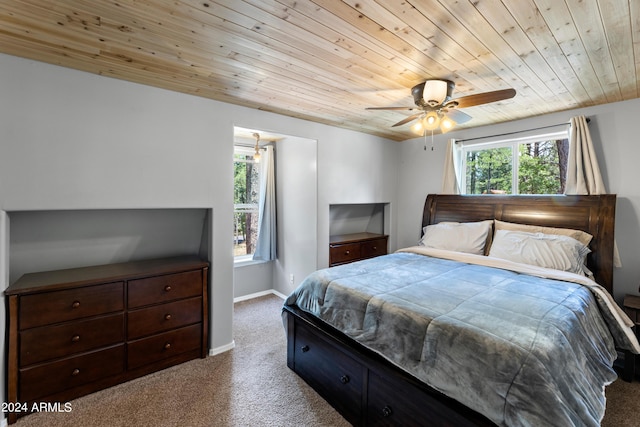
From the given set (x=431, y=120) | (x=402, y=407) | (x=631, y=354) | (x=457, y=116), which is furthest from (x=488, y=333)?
(x=631, y=354)

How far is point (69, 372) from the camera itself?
207cm

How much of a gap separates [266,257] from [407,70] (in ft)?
10.1

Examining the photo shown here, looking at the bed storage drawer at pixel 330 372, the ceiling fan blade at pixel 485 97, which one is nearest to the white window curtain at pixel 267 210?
the bed storage drawer at pixel 330 372

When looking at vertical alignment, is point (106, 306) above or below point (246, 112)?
below

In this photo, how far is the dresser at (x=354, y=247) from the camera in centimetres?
389

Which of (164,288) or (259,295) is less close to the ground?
(164,288)

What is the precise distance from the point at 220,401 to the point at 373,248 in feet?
9.31

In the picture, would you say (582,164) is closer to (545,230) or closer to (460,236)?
(545,230)

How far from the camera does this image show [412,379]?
1.55m

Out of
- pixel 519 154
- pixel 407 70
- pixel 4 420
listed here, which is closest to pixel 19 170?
pixel 4 420

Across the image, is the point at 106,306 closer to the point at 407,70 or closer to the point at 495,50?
the point at 407,70

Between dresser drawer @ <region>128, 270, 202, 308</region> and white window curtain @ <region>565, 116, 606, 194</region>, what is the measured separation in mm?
3843

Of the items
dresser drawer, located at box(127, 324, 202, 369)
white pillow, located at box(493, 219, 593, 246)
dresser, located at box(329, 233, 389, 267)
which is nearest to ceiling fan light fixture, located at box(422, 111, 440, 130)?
white pillow, located at box(493, 219, 593, 246)

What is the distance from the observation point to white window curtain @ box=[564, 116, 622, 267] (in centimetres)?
283
